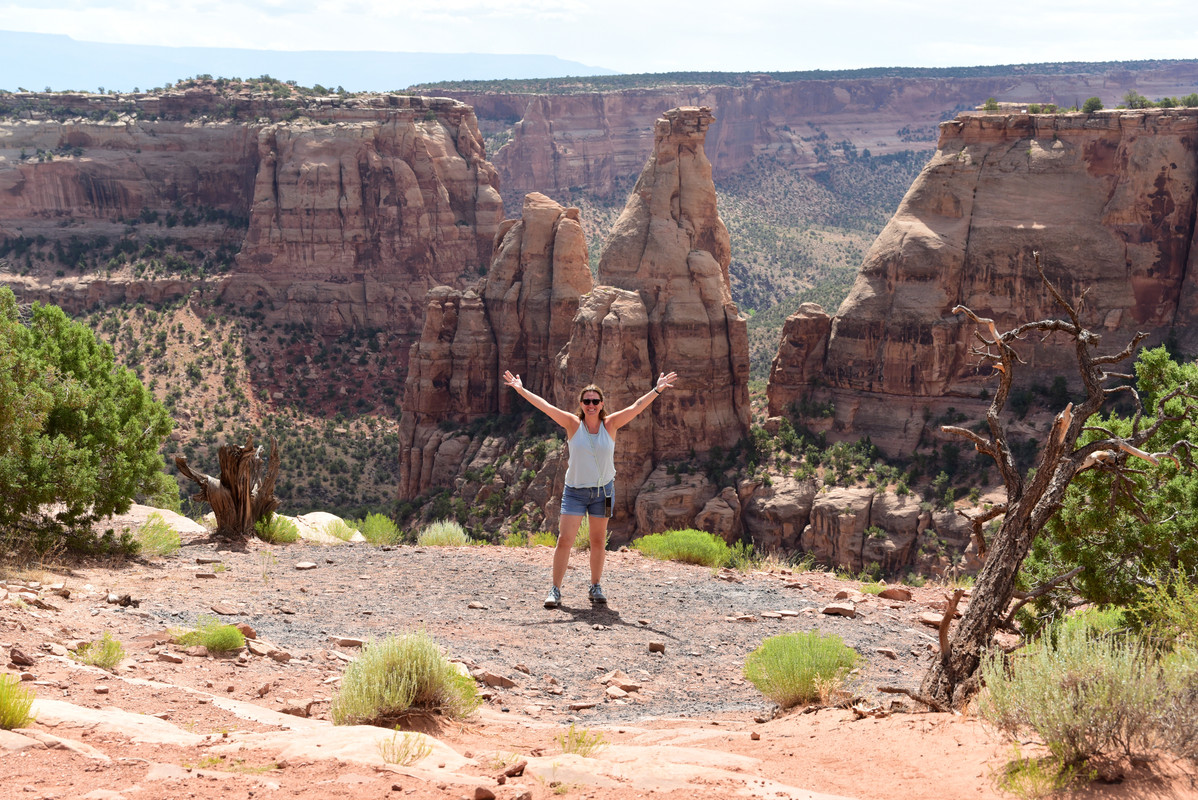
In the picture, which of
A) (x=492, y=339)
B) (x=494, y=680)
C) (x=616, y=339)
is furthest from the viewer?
(x=492, y=339)

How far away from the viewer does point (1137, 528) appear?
Answer: 1226 centimetres

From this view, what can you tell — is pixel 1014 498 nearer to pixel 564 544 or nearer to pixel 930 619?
pixel 930 619

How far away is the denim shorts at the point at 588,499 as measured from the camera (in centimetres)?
1397

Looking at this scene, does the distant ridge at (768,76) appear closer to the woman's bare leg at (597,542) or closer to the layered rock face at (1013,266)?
the layered rock face at (1013,266)

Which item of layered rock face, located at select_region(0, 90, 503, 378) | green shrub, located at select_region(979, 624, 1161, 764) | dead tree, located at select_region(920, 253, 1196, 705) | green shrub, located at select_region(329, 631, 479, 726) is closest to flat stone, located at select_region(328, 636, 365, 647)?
green shrub, located at select_region(329, 631, 479, 726)

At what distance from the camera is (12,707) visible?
25.8ft

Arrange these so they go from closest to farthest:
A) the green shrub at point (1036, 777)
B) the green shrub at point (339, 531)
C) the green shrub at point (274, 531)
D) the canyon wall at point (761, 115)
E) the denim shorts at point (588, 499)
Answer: the green shrub at point (1036, 777), the denim shorts at point (588, 499), the green shrub at point (274, 531), the green shrub at point (339, 531), the canyon wall at point (761, 115)

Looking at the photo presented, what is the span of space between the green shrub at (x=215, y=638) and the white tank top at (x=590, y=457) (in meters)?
4.43

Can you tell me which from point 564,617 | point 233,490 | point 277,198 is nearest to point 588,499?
point 564,617

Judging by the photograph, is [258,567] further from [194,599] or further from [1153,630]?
[1153,630]

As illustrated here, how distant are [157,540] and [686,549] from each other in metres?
8.92

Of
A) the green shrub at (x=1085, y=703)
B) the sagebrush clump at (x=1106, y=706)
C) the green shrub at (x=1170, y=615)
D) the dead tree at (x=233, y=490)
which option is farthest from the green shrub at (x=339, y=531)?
the sagebrush clump at (x=1106, y=706)

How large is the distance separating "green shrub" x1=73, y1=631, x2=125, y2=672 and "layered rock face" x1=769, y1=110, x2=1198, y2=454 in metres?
40.0

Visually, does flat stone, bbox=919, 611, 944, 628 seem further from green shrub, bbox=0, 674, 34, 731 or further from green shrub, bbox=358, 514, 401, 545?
green shrub, bbox=358, 514, 401, 545
